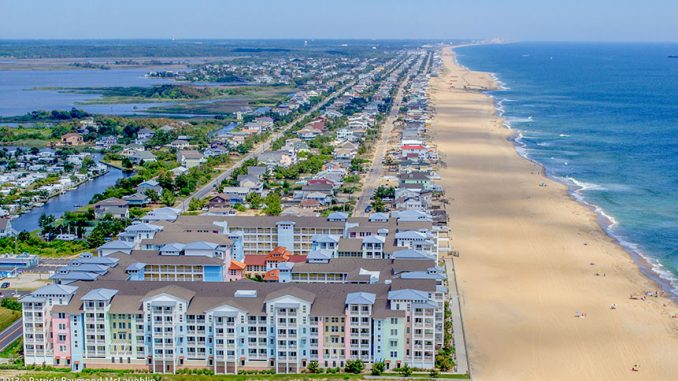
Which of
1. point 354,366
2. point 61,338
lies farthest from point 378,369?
point 61,338

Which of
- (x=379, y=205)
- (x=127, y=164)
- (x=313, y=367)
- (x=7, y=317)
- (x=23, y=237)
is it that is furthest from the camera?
(x=127, y=164)

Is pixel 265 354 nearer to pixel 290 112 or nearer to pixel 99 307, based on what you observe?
pixel 99 307

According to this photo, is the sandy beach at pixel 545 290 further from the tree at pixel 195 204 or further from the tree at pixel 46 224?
the tree at pixel 46 224

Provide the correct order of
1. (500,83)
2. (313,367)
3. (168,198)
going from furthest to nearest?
1. (500,83)
2. (168,198)
3. (313,367)

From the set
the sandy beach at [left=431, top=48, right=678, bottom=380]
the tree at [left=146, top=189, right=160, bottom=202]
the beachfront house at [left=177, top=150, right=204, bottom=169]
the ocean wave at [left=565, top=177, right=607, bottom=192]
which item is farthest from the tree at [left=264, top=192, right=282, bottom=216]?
the ocean wave at [left=565, top=177, right=607, bottom=192]

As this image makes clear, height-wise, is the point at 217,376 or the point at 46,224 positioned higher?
the point at 46,224

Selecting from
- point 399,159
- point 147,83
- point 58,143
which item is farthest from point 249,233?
point 147,83

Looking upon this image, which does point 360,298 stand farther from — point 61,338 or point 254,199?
point 254,199
